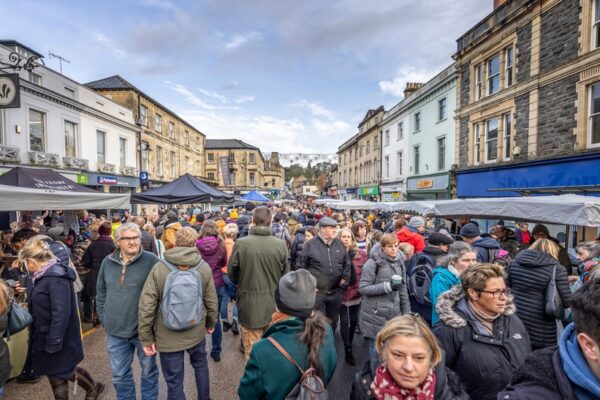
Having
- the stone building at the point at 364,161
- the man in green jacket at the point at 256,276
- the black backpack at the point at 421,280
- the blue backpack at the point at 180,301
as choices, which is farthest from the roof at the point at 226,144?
the blue backpack at the point at 180,301

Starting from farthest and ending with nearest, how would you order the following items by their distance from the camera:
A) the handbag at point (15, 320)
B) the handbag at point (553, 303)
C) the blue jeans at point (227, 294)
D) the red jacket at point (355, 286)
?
the blue jeans at point (227, 294), the red jacket at point (355, 286), the handbag at point (553, 303), the handbag at point (15, 320)

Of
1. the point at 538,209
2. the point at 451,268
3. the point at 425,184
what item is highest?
the point at 425,184

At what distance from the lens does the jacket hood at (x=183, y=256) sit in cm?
275

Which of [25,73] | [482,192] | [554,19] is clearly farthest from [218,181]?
[554,19]

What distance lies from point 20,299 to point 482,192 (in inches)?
635

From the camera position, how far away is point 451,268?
2.98 m

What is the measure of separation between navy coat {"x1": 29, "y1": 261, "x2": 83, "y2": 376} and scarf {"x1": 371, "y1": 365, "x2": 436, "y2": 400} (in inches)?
114

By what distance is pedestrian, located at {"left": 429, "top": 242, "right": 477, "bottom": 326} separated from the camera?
286 centimetres

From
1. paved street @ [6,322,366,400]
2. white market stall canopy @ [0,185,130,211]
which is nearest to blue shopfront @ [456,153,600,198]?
paved street @ [6,322,366,400]

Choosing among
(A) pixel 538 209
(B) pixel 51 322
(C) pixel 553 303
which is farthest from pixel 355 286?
(B) pixel 51 322

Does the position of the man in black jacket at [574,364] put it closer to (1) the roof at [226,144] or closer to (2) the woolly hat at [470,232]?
(2) the woolly hat at [470,232]

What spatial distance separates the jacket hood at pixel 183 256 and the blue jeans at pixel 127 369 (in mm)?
973

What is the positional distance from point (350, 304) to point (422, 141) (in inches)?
709

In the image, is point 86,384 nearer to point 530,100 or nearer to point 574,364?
point 574,364
